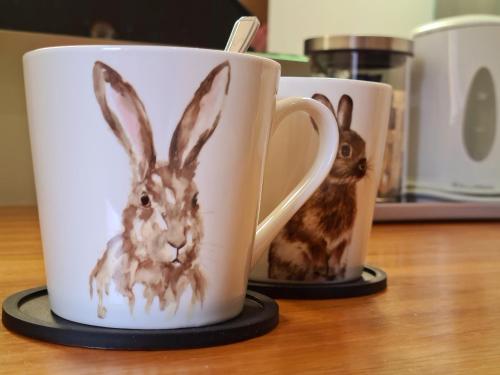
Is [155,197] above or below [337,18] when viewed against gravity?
below

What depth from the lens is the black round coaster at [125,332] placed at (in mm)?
312

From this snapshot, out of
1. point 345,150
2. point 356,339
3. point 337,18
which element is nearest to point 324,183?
point 345,150

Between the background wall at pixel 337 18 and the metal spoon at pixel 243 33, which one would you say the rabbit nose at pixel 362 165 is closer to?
the metal spoon at pixel 243 33

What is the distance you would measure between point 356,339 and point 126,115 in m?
0.16

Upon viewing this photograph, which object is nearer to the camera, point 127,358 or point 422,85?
point 127,358

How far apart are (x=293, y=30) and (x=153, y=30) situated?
1.17 ft

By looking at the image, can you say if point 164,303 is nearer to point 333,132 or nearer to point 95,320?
point 95,320

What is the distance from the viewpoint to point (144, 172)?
317mm

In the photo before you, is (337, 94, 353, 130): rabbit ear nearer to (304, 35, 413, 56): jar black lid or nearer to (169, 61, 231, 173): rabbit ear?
(169, 61, 231, 173): rabbit ear

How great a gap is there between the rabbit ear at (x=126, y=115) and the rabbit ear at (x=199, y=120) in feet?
0.04

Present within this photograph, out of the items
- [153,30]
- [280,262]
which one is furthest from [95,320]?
[153,30]

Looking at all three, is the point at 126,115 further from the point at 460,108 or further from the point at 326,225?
the point at 460,108

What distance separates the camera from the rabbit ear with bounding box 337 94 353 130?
0.45 m

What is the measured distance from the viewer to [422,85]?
1160mm
